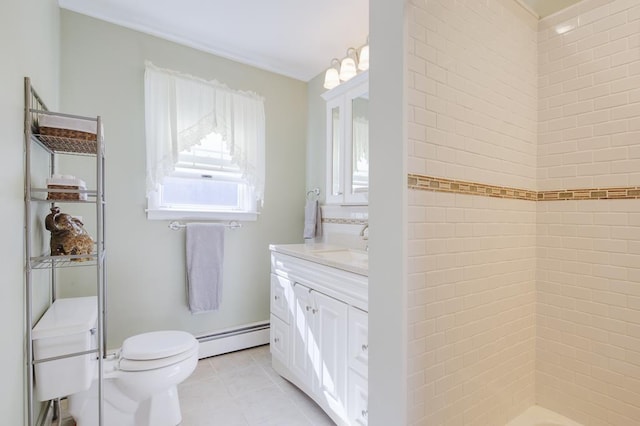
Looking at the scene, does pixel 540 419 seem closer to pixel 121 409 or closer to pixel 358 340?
pixel 358 340

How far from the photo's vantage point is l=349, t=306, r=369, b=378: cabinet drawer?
143 centimetres

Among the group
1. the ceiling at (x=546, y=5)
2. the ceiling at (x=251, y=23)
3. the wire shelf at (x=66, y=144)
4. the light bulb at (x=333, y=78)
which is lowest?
the wire shelf at (x=66, y=144)

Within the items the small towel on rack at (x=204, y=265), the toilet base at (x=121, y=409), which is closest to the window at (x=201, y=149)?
the small towel on rack at (x=204, y=265)

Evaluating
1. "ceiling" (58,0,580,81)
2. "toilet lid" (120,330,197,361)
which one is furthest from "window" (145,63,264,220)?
"toilet lid" (120,330,197,361)

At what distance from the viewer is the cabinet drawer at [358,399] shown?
1429 mm

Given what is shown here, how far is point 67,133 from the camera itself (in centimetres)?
137

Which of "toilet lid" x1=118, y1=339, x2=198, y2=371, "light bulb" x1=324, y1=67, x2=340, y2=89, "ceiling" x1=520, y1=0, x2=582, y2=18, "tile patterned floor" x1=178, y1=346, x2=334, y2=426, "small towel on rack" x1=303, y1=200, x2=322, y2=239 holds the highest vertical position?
"light bulb" x1=324, y1=67, x2=340, y2=89

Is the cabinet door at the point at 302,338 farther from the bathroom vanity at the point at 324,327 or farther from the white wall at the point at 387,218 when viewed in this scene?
the white wall at the point at 387,218

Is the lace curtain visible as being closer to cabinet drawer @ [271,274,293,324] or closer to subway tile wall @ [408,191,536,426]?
cabinet drawer @ [271,274,293,324]

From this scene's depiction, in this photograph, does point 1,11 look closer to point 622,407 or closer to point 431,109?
point 431,109

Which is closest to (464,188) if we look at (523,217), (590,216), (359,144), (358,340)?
(523,217)

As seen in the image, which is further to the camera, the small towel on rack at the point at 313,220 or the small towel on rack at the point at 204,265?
the small towel on rack at the point at 313,220

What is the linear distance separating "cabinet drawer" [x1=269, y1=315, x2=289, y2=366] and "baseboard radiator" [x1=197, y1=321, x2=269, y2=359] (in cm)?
48

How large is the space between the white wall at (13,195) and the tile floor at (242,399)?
89 centimetres
